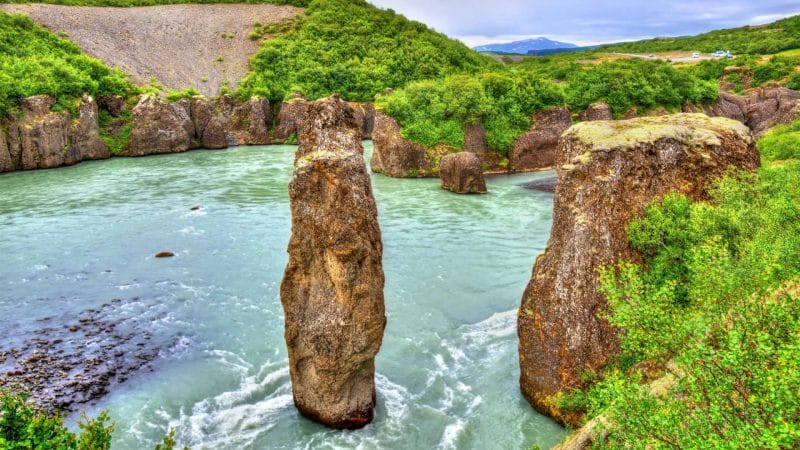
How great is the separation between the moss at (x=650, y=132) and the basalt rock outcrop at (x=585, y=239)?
0.10ft

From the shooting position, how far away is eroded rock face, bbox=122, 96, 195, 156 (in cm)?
5634

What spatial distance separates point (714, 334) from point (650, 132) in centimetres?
790

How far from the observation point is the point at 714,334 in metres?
7.21

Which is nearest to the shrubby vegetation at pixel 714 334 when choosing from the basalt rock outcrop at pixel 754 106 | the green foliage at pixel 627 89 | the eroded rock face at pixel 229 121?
the green foliage at pixel 627 89

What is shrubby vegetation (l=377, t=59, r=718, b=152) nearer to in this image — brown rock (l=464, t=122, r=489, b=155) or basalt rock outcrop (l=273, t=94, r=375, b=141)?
brown rock (l=464, t=122, r=489, b=155)

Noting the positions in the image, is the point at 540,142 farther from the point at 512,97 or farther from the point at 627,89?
the point at 627,89

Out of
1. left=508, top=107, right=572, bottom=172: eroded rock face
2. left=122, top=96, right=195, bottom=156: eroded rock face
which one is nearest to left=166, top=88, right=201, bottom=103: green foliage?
left=122, top=96, right=195, bottom=156: eroded rock face

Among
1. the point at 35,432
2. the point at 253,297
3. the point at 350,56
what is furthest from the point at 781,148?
the point at 350,56

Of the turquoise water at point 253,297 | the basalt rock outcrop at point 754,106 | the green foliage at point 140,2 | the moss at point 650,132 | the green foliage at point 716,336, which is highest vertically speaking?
the green foliage at point 140,2

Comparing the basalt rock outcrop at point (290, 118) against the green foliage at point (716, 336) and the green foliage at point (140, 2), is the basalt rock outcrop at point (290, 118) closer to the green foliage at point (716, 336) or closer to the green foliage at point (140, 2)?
the green foliage at point (140, 2)

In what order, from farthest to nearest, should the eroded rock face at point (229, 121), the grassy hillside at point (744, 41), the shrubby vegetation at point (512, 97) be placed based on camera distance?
the grassy hillside at point (744, 41) < the eroded rock face at point (229, 121) < the shrubby vegetation at point (512, 97)

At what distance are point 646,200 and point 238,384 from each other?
11838mm

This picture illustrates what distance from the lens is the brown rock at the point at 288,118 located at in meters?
67.0

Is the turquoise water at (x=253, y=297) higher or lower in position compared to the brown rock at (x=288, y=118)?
lower
